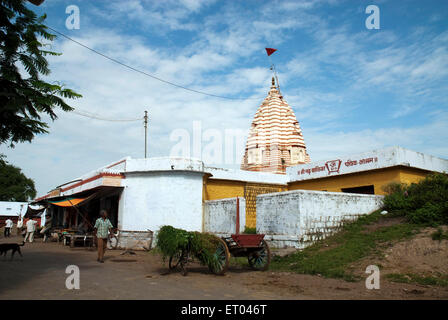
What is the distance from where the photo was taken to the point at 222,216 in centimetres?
1579

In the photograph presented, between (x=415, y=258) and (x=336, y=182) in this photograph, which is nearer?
(x=415, y=258)

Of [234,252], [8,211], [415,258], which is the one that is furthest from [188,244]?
[8,211]

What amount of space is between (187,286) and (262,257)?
10.6 feet

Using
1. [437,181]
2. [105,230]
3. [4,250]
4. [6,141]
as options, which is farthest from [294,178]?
[6,141]

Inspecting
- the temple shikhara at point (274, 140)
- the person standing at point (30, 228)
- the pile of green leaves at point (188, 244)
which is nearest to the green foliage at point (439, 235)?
the pile of green leaves at point (188, 244)

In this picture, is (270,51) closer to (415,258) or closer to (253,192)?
(253,192)

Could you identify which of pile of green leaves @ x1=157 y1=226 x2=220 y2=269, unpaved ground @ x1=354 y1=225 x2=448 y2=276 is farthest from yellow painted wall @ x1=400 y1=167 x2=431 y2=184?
pile of green leaves @ x1=157 y1=226 x2=220 y2=269

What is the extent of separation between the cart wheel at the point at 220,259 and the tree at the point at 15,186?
5173cm

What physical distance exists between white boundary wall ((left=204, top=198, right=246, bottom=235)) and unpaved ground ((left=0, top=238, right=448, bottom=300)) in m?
5.67

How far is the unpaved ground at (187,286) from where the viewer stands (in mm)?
6078

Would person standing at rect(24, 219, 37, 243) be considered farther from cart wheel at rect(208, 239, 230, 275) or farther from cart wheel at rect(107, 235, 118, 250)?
cart wheel at rect(208, 239, 230, 275)

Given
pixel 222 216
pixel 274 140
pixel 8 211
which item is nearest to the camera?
pixel 222 216

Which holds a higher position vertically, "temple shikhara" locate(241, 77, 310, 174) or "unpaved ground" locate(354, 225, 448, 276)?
"temple shikhara" locate(241, 77, 310, 174)

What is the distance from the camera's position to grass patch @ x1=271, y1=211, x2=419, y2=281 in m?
8.86
